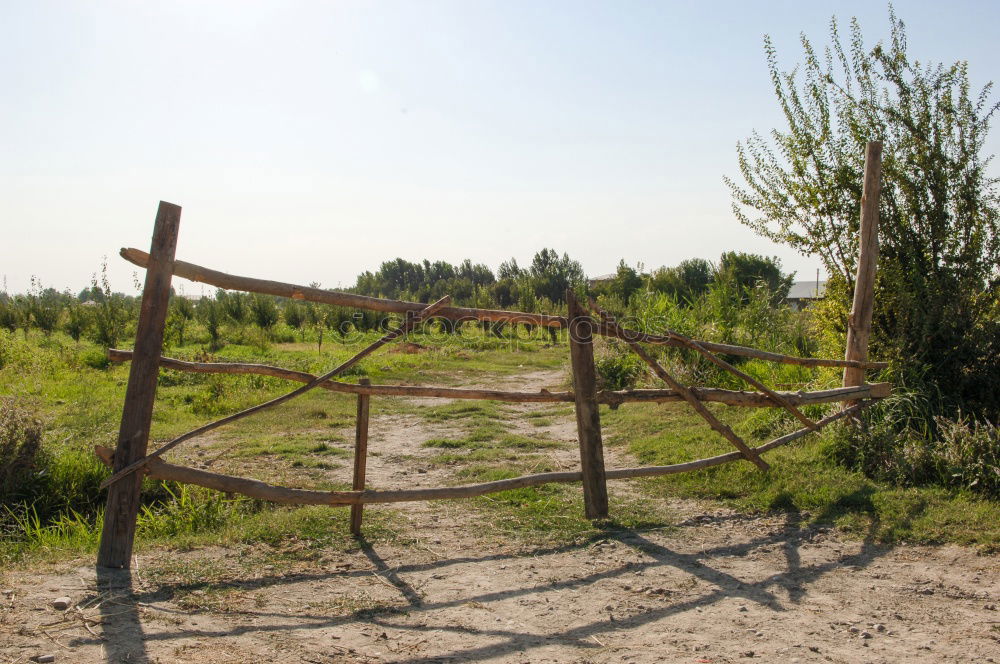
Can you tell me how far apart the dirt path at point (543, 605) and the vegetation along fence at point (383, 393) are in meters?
0.36

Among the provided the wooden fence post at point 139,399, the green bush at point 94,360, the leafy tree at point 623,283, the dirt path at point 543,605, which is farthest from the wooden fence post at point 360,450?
the leafy tree at point 623,283

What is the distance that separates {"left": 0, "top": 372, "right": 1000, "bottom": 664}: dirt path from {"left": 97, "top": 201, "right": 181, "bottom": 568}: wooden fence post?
168mm

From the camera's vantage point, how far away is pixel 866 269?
6266 millimetres

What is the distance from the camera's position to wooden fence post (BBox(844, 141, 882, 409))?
6262 millimetres

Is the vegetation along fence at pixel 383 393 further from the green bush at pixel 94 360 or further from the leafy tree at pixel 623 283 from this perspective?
the leafy tree at pixel 623 283

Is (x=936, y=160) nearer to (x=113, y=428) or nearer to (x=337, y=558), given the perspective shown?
(x=337, y=558)

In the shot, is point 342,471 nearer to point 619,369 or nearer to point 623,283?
point 619,369

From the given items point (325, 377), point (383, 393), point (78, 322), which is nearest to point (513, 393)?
point (383, 393)

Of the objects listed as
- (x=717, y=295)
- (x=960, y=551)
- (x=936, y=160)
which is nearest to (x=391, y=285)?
(x=717, y=295)

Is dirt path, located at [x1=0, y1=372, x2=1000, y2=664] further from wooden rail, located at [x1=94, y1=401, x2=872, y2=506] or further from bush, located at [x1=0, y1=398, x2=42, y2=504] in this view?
bush, located at [x1=0, y1=398, x2=42, y2=504]

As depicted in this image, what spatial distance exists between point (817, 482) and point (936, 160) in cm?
378

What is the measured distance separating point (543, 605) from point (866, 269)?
455 cm

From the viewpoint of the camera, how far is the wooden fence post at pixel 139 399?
3535mm

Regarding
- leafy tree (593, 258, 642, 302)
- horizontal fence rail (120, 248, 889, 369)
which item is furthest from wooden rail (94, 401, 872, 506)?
leafy tree (593, 258, 642, 302)
